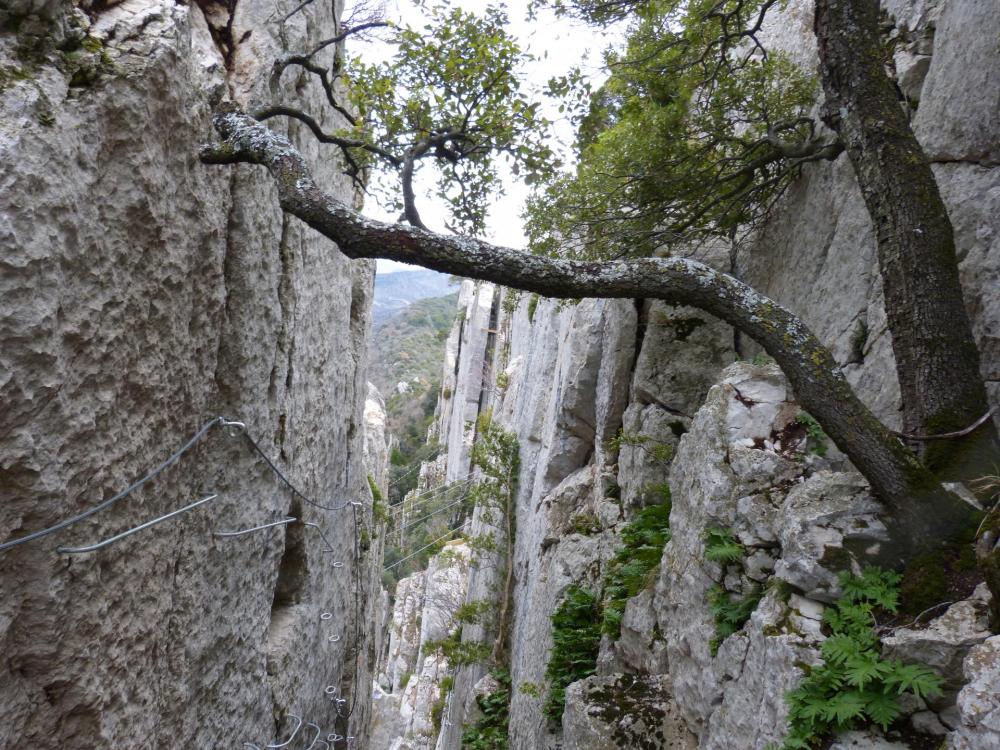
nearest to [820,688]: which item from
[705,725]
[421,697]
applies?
[705,725]

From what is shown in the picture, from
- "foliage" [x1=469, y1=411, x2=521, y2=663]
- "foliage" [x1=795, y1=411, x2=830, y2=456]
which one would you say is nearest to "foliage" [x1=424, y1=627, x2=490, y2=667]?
"foliage" [x1=469, y1=411, x2=521, y2=663]

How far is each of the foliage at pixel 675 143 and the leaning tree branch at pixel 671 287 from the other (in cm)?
344

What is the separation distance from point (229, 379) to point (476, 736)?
10.9m

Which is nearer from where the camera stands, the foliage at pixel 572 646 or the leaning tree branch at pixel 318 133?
the leaning tree branch at pixel 318 133

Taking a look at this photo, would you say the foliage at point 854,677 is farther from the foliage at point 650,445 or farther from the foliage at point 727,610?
the foliage at point 650,445

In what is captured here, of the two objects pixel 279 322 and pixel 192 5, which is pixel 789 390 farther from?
pixel 192 5

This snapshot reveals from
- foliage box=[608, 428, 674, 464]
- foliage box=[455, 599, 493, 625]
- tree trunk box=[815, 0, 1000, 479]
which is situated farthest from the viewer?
A: foliage box=[455, 599, 493, 625]

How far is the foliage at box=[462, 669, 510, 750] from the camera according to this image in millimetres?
12023

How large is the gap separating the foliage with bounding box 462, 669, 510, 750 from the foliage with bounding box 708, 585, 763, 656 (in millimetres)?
8475

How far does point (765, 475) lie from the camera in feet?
17.4

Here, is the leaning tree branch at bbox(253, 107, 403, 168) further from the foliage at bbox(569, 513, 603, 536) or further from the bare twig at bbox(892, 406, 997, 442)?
the foliage at bbox(569, 513, 603, 536)

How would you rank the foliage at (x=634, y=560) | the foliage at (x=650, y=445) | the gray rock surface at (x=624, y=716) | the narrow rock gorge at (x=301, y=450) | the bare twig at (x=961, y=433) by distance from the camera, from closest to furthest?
1. the narrow rock gorge at (x=301, y=450)
2. the bare twig at (x=961, y=433)
3. the gray rock surface at (x=624, y=716)
4. the foliage at (x=634, y=560)
5. the foliage at (x=650, y=445)

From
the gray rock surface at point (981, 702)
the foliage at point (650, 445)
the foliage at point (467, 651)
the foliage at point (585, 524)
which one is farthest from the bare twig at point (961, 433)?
the foliage at point (467, 651)

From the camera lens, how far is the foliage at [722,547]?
5.13 metres
